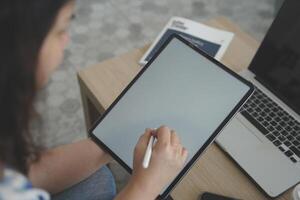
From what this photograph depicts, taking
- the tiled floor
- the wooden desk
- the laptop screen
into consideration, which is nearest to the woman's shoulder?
the wooden desk

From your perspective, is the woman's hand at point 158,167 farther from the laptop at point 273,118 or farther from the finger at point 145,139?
the laptop at point 273,118

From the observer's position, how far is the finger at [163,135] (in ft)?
2.15

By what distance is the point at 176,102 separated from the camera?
0.72 meters

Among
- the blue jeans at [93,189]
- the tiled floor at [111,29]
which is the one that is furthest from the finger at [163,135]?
the tiled floor at [111,29]

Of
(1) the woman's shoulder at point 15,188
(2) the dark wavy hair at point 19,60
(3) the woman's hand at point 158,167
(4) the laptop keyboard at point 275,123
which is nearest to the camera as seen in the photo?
(2) the dark wavy hair at point 19,60

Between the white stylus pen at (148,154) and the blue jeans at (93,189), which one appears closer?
the white stylus pen at (148,154)

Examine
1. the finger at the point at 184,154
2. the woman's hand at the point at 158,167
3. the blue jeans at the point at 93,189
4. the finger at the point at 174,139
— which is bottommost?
the blue jeans at the point at 93,189

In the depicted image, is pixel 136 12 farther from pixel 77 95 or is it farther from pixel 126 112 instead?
pixel 126 112

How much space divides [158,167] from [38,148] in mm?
219

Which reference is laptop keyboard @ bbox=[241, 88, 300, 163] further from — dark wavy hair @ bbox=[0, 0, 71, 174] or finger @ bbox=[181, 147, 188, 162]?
dark wavy hair @ bbox=[0, 0, 71, 174]

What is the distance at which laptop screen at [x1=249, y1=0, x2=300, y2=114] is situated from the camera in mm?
811

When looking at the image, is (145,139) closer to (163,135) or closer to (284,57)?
(163,135)

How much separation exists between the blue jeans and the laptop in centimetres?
27

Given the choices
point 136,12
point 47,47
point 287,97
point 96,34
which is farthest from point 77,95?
point 47,47
